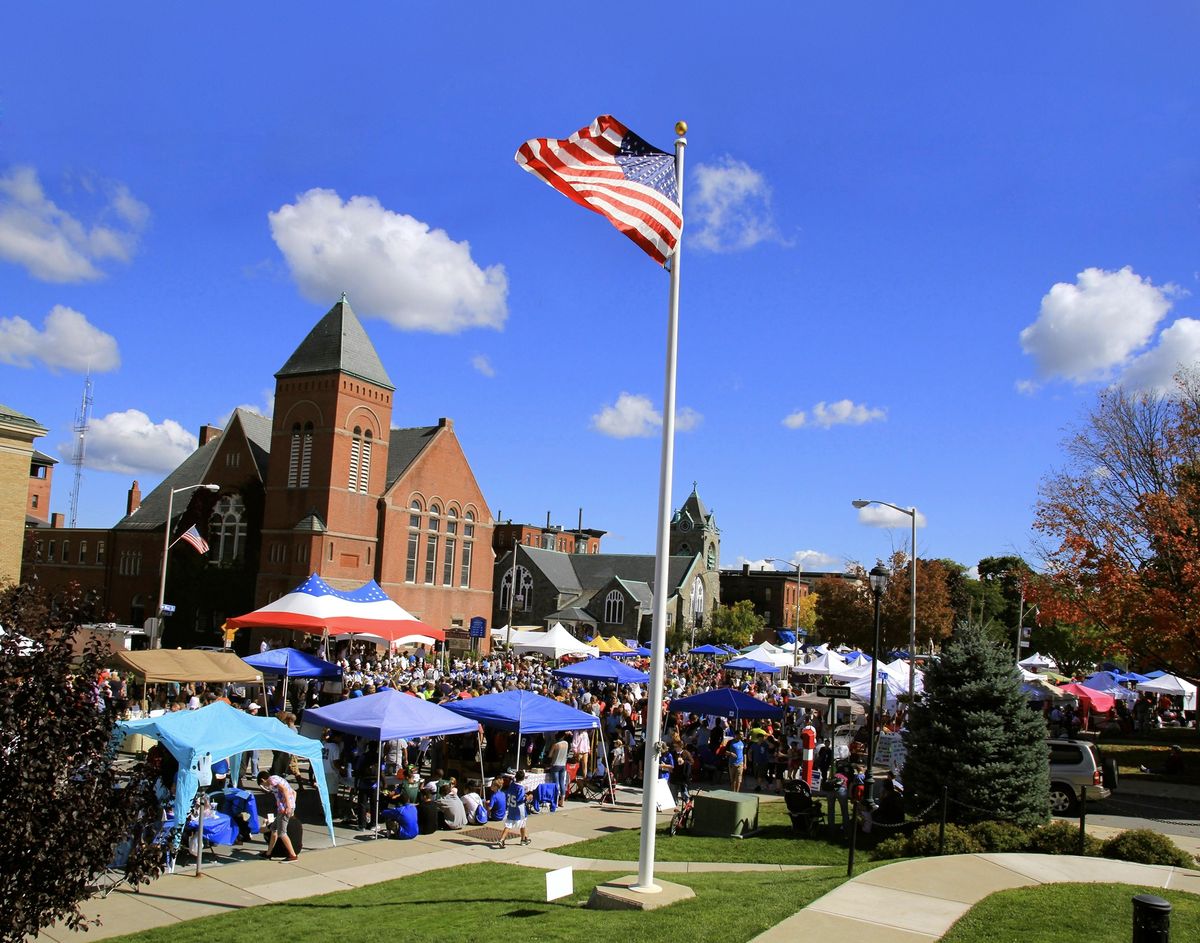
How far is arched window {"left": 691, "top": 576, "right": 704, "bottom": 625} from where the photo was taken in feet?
326

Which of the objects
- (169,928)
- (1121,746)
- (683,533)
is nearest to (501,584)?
(683,533)

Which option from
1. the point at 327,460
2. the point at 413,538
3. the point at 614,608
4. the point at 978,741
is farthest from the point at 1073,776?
the point at 614,608

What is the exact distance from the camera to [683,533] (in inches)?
4464

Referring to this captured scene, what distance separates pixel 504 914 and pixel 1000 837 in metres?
7.78

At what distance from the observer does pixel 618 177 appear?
35.0ft

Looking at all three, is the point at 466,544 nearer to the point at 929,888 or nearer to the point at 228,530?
the point at 228,530

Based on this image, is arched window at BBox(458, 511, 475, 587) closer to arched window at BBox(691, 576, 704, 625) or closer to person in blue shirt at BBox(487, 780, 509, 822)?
arched window at BBox(691, 576, 704, 625)

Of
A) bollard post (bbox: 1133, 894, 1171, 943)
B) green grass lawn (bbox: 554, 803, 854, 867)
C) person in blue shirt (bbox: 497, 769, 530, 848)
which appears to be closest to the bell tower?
person in blue shirt (bbox: 497, 769, 530, 848)

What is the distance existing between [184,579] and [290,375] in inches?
516

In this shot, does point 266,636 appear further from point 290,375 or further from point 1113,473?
point 1113,473

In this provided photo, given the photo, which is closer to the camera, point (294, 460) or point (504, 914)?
point (504, 914)

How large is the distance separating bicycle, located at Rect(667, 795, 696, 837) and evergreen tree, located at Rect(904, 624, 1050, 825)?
3.88 m

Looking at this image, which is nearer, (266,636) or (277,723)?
(277,723)

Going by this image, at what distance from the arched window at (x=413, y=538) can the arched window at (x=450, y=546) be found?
8.58ft
